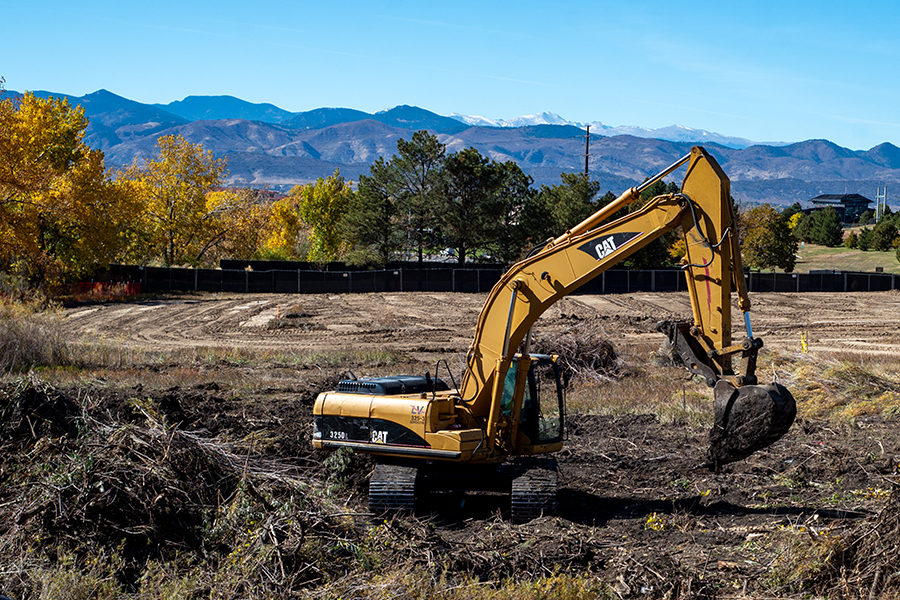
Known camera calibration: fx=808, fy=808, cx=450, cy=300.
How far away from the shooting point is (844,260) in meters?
77.9

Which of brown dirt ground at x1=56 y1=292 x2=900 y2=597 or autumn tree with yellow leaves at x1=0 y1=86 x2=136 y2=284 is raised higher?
autumn tree with yellow leaves at x1=0 y1=86 x2=136 y2=284

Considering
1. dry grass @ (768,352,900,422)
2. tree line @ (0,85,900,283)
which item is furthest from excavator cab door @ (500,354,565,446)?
tree line @ (0,85,900,283)

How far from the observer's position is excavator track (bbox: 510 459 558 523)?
961 cm

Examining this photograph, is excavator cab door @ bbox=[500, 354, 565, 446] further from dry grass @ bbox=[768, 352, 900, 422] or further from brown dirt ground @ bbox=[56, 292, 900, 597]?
dry grass @ bbox=[768, 352, 900, 422]

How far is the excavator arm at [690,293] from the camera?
797cm

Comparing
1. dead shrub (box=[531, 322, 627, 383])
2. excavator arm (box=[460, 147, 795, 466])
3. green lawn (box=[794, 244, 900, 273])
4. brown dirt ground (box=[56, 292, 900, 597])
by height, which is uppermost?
green lawn (box=[794, 244, 900, 273])

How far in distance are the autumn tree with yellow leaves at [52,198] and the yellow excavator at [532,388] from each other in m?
28.6

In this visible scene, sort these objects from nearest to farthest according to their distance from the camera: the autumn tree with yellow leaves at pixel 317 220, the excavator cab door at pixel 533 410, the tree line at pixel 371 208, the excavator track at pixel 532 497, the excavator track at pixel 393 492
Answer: the excavator track at pixel 532 497
the excavator track at pixel 393 492
the excavator cab door at pixel 533 410
the tree line at pixel 371 208
the autumn tree with yellow leaves at pixel 317 220

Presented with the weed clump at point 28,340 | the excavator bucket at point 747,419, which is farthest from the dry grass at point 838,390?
the weed clump at point 28,340

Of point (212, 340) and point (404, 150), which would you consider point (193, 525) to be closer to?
point (212, 340)

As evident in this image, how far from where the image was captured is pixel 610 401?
17.4m

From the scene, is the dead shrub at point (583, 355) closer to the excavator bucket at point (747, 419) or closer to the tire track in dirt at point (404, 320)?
the tire track in dirt at point (404, 320)

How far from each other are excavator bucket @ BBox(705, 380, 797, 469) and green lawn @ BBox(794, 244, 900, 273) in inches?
2655

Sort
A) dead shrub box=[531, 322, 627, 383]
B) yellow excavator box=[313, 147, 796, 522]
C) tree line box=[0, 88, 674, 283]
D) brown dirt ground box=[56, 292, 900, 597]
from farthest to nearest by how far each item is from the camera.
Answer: tree line box=[0, 88, 674, 283], dead shrub box=[531, 322, 627, 383], yellow excavator box=[313, 147, 796, 522], brown dirt ground box=[56, 292, 900, 597]
